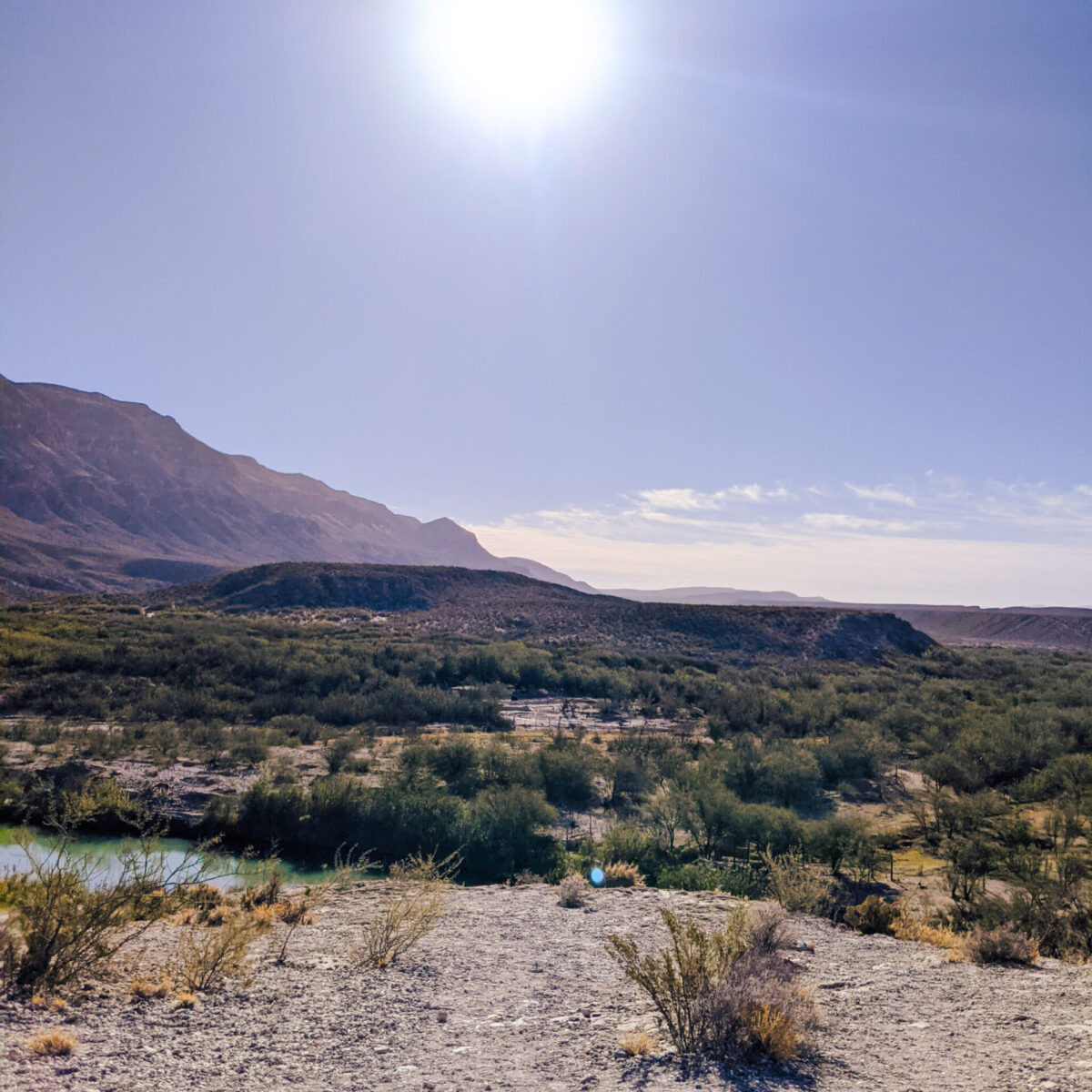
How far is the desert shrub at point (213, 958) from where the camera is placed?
278 inches

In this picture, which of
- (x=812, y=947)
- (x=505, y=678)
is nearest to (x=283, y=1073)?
(x=812, y=947)

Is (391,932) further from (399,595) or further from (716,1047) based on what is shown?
(399,595)

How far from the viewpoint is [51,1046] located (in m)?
5.43

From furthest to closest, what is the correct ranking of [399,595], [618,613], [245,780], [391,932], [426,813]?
[399,595] < [618,613] < [245,780] < [426,813] < [391,932]

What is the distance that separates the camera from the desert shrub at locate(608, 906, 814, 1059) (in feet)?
19.2

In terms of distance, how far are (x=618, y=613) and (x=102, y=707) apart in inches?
1805

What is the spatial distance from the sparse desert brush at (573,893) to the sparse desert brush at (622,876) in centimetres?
105

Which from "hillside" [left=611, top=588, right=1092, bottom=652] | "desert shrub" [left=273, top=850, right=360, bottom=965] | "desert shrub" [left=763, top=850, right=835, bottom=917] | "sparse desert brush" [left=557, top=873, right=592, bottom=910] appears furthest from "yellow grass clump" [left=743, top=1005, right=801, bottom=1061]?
"hillside" [left=611, top=588, right=1092, bottom=652]

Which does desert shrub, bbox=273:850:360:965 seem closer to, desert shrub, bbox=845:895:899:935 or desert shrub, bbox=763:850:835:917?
desert shrub, bbox=763:850:835:917

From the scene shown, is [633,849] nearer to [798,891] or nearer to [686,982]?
[798,891]

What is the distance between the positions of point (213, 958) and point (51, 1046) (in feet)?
6.36

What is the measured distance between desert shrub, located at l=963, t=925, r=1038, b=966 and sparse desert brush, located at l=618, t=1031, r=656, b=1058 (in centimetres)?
527

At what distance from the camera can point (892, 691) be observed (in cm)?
3819

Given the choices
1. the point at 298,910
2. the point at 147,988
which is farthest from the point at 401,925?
the point at 147,988
